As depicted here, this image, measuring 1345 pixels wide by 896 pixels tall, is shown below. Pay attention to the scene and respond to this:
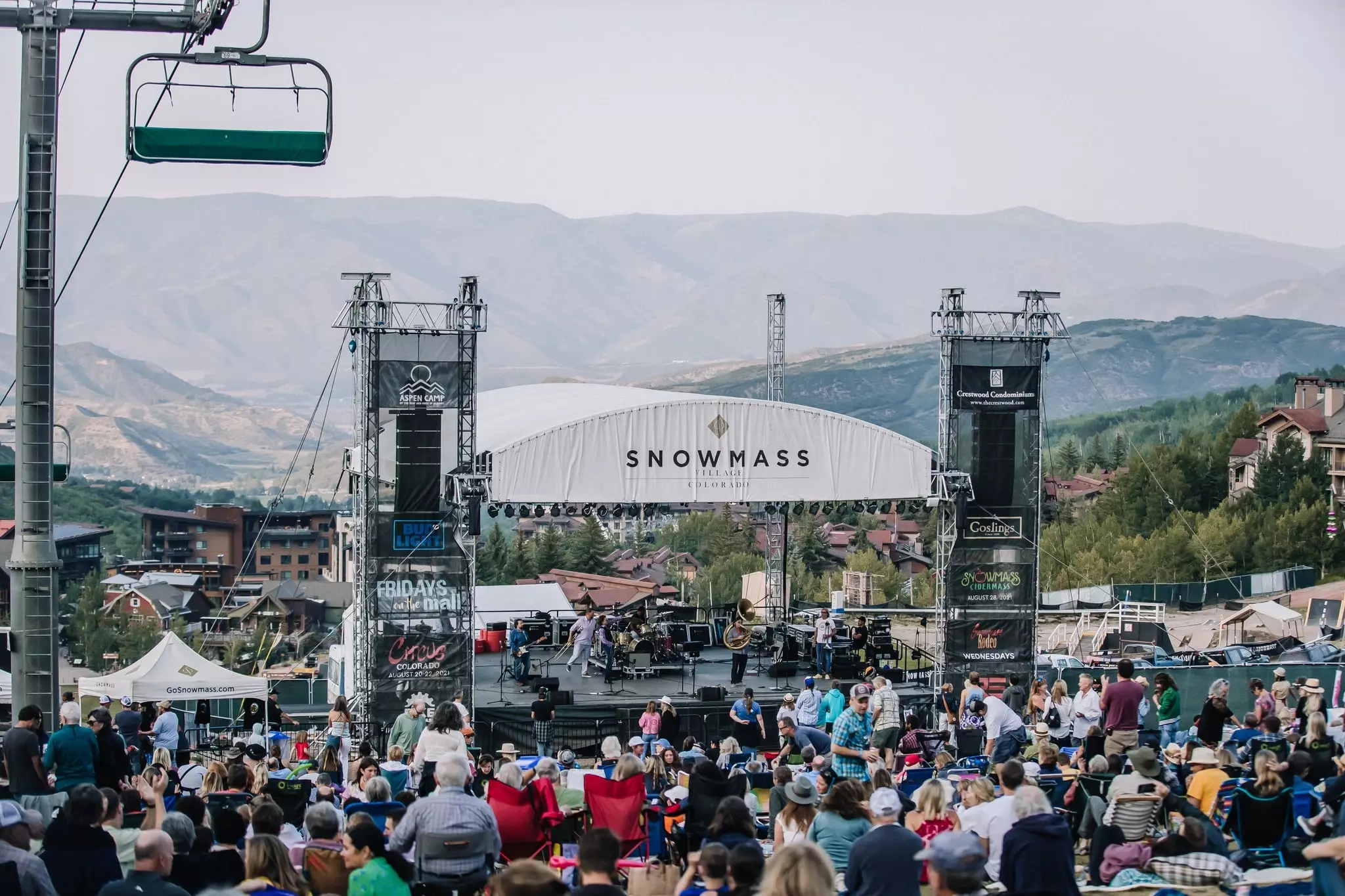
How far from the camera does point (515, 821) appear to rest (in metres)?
8.59

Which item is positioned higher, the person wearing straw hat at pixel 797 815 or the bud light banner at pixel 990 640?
the person wearing straw hat at pixel 797 815

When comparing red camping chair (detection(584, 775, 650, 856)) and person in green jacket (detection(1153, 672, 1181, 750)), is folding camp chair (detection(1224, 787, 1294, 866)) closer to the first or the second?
red camping chair (detection(584, 775, 650, 856))

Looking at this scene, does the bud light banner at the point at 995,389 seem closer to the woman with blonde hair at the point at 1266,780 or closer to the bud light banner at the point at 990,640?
the bud light banner at the point at 990,640

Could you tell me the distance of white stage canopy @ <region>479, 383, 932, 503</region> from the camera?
19797 mm

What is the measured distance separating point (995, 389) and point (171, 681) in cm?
1054

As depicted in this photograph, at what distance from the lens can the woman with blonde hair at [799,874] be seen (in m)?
4.81

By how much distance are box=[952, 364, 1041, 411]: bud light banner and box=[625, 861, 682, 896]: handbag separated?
11.8 meters

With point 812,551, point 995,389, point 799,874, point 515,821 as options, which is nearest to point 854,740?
point 515,821

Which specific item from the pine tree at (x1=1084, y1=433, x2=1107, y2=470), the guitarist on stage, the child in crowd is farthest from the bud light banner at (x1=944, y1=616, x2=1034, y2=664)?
the pine tree at (x1=1084, y1=433, x2=1107, y2=470)

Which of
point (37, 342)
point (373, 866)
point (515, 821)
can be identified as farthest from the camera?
point (37, 342)

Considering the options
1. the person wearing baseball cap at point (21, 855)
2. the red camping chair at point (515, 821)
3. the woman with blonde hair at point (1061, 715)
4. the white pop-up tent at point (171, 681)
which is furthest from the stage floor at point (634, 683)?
the person wearing baseball cap at point (21, 855)

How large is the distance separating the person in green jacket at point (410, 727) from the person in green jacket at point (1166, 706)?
635 cm

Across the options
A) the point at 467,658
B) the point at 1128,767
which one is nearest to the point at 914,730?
the point at 1128,767

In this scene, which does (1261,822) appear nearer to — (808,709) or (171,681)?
(808,709)
